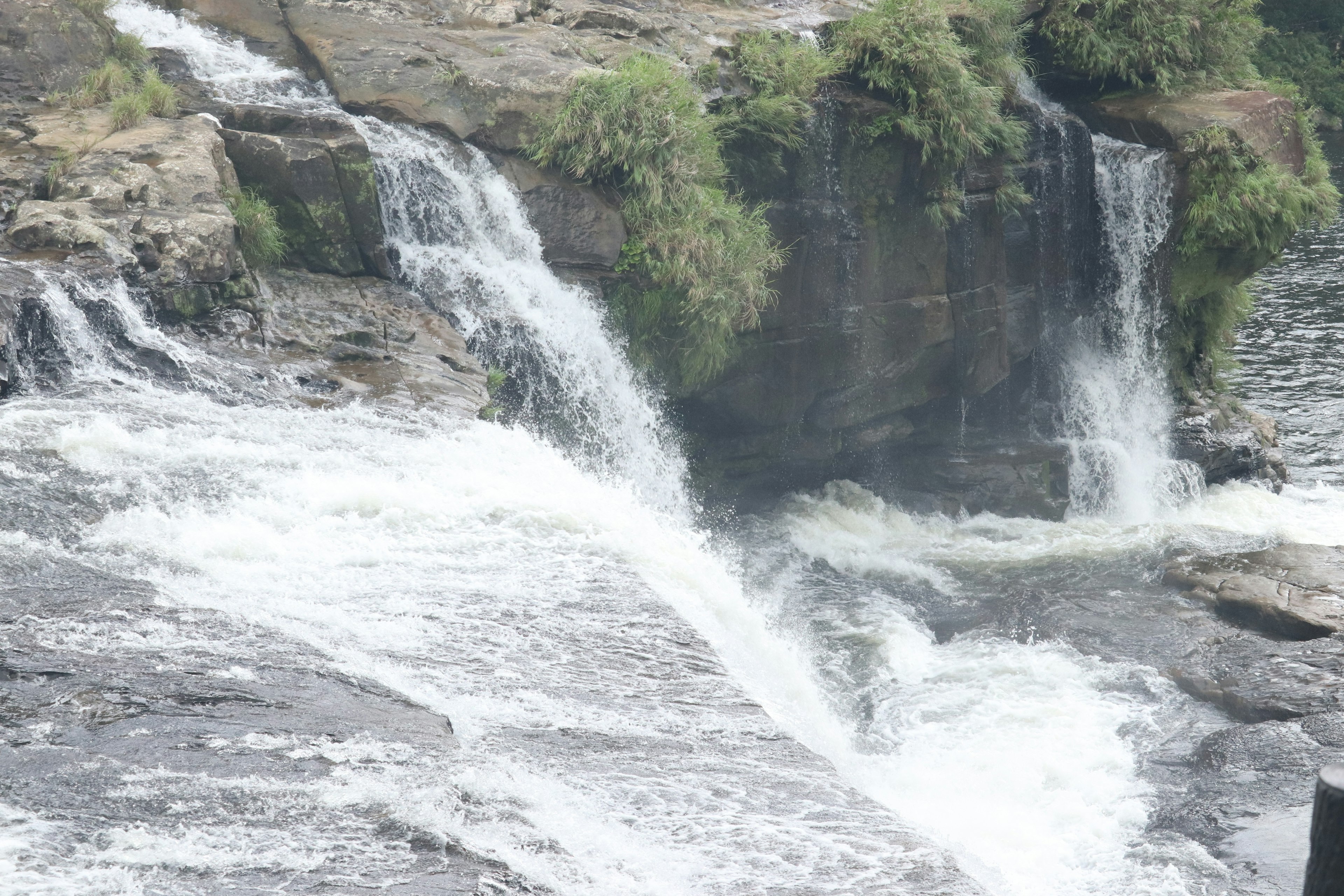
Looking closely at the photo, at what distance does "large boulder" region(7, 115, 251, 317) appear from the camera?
8.05 metres

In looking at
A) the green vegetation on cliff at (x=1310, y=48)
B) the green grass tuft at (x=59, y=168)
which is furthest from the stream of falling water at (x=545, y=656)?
the green vegetation on cliff at (x=1310, y=48)

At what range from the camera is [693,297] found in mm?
10984

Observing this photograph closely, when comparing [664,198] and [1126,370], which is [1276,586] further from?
[664,198]

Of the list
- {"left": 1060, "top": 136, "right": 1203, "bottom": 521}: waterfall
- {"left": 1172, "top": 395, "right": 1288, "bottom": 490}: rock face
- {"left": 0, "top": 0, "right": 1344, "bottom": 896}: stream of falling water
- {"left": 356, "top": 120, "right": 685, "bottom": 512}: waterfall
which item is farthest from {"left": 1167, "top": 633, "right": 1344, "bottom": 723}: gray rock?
{"left": 356, "top": 120, "right": 685, "bottom": 512}: waterfall

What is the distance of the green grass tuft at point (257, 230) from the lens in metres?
9.32

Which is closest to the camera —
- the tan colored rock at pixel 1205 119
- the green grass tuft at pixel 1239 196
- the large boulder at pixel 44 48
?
the large boulder at pixel 44 48

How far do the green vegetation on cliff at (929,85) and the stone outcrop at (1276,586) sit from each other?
461 cm

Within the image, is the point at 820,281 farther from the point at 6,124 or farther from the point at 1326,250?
the point at 1326,250

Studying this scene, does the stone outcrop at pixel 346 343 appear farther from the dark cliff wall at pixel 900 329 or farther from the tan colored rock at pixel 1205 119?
the tan colored rock at pixel 1205 119

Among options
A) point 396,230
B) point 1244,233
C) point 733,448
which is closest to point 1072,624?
point 733,448

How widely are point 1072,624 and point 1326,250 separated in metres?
15.1

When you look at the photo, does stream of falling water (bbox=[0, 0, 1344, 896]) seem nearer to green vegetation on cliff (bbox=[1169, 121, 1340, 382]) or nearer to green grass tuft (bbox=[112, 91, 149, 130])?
green grass tuft (bbox=[112, 91, 149, 130])

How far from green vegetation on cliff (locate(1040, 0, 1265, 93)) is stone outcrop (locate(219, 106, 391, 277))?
30.1ft

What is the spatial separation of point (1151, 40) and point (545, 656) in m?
12.5
